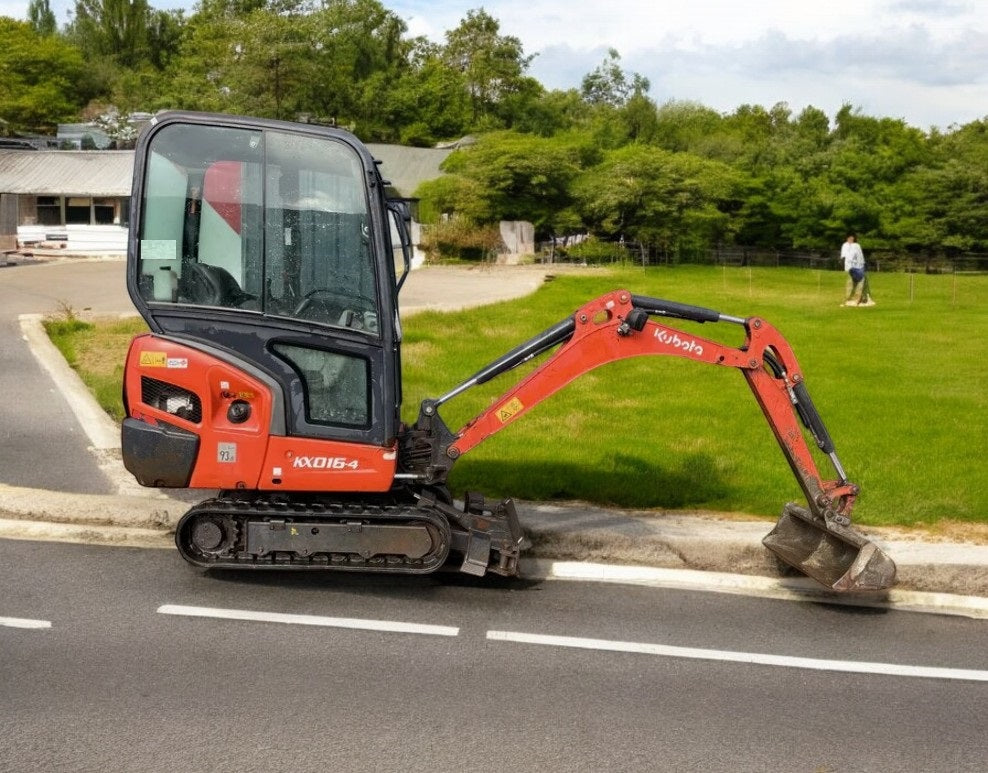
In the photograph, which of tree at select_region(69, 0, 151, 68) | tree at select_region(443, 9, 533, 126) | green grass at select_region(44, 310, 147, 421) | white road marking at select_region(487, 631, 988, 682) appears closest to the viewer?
white road marking at select_region(487, 631, 988, 682)

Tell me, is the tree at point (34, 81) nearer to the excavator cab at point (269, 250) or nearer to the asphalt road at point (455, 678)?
the excavator cab at point (269, 250)

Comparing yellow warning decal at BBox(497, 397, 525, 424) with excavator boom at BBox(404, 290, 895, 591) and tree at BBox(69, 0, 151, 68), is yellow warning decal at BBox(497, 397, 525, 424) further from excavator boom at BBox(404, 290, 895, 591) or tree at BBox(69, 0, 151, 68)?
tree at BBox(69, 0, 151, 68)

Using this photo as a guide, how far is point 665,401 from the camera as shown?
588 inches

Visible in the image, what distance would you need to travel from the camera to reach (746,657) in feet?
21.4

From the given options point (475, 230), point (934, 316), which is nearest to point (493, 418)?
point (934, 316)

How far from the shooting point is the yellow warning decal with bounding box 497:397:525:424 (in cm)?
752

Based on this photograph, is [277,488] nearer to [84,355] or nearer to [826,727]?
[826,727]

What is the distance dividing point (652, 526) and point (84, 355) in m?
11.6

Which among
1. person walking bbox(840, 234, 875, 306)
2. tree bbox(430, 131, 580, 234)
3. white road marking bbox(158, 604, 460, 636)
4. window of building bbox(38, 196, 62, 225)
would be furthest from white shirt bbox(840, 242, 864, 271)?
window of building bbox(38, 196, 62, 225)

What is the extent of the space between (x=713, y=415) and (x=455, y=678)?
8473 millimetres

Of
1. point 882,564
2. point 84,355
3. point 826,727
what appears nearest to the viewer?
point 826,727

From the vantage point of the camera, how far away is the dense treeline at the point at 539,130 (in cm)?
5541

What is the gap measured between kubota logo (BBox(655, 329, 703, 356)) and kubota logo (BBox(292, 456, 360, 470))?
2123mm

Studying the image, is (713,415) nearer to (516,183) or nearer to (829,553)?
(829,553)
